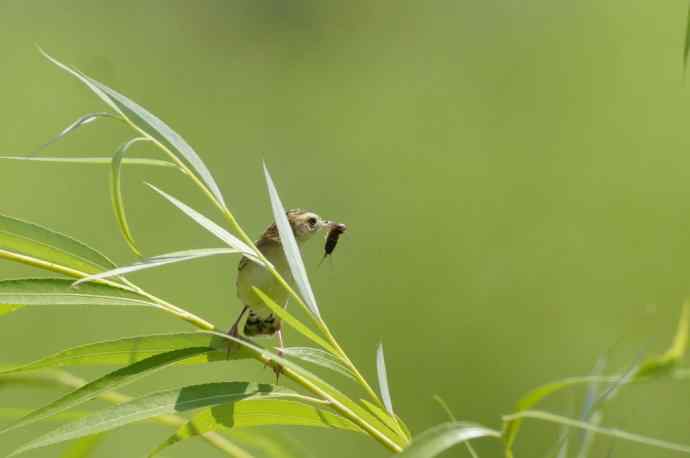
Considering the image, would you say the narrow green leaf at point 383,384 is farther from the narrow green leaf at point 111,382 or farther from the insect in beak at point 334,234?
the insect in beak at point 334,234

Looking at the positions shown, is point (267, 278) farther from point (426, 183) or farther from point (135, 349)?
point (426, 183)

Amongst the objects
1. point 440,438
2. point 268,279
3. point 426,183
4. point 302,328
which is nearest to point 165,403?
point 302,328

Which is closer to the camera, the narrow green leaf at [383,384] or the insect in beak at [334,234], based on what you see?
the narrow green leaf at [383,384]

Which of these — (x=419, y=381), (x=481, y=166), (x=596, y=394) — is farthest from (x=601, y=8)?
(x=596, y=394)

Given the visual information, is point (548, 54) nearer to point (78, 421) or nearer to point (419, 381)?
point (419, 381)

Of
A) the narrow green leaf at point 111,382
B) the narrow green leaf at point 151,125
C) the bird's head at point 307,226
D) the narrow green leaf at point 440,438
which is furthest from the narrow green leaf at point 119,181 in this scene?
the bird's head at point 307,226

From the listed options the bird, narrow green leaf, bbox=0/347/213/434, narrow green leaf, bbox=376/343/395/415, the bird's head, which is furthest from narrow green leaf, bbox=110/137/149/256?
the bird's head
